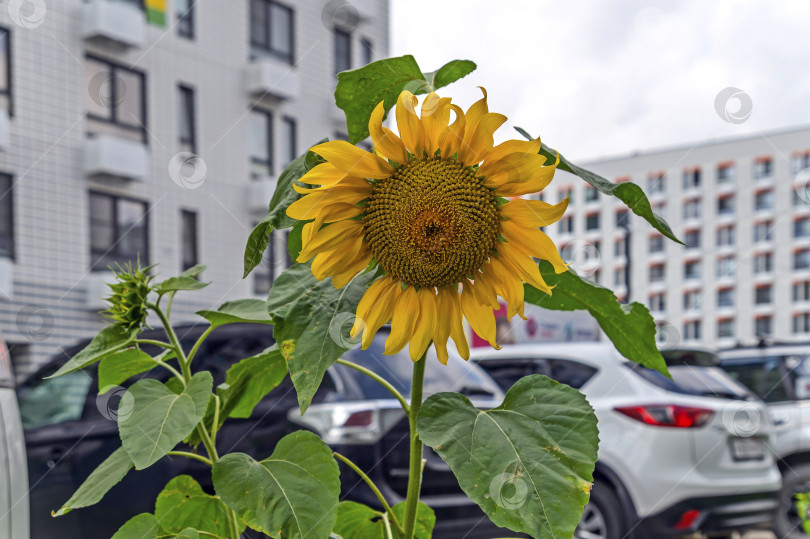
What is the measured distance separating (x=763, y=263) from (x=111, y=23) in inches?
3225

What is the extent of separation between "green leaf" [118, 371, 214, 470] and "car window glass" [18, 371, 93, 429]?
11.8ft

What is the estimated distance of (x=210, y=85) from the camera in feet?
54.1

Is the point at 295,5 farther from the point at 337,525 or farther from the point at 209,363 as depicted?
the point at 337,525

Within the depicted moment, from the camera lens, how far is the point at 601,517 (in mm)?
5027

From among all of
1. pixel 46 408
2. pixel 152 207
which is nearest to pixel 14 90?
pixel 152 207

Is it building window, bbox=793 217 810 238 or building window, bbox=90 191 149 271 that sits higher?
building window, bbox=793 217 810 238

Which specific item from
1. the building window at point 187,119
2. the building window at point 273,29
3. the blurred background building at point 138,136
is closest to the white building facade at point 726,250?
the building window at point 273,29

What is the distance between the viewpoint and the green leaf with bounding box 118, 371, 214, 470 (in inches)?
27.1

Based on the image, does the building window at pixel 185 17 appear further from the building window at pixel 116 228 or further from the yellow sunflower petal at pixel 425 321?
the yellow sunflower petal at pixel 425 321

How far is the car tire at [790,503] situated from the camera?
6125mm

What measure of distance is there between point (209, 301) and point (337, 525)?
43.4 ft

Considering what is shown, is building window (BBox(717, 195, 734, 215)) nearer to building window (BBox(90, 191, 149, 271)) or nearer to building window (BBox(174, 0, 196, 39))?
building window (BBox(174, 0, 196, 39))

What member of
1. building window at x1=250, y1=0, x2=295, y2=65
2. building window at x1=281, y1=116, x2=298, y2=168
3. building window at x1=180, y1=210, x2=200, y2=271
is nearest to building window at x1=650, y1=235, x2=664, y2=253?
building window at x1=250, y1=0, x2=295, y2=65

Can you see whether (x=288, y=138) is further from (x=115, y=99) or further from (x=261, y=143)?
(x=115, y=99)
